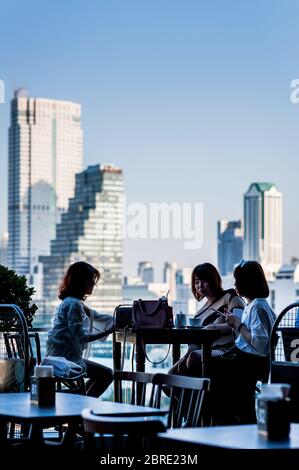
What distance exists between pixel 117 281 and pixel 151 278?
611 cm

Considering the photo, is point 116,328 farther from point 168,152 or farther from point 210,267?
point 168,152

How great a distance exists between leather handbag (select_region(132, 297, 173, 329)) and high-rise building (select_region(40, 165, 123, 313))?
7712 centimetres

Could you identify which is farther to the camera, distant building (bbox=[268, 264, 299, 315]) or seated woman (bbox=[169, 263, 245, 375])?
distant building (bbox=[268, 264, 299, 315])

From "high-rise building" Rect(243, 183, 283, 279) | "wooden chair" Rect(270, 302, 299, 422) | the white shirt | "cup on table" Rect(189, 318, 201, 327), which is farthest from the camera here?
"high-rise building" Rect(243, 183, 283, 279)

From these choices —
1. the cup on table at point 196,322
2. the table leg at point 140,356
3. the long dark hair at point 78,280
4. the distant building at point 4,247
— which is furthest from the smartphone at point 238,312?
the distant building at point 4,247

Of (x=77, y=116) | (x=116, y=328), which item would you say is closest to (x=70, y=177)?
(x=77, y=116)

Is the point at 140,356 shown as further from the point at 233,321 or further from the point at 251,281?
the point at 251,281

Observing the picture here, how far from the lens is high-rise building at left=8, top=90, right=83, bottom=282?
84500 millimetres

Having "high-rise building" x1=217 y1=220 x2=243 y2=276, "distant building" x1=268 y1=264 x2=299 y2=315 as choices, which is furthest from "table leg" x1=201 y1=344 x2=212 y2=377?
"high-rise building" x1=217 y1=220 x2=243 y2=276

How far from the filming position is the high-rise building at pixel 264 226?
76.2 m

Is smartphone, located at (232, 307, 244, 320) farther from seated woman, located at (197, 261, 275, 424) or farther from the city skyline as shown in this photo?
the city skyline

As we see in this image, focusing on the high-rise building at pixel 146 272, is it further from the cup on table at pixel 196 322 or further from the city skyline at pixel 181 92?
the cup on table at pixel 196 322

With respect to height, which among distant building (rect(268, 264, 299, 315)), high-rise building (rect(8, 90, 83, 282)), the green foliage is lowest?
distant building (rect(268, 264, 299, 315))

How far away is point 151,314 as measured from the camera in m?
5.61
